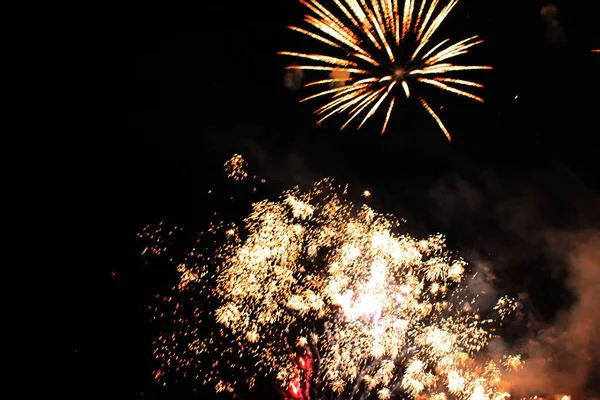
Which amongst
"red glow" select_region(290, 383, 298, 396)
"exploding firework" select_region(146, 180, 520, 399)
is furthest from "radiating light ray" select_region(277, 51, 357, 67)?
"red glow" select_region(290, 383, 298, 396)

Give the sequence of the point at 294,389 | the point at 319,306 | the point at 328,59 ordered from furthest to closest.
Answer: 1. the point at 294,389
2. the point at 319,306
3. the point at 328,59

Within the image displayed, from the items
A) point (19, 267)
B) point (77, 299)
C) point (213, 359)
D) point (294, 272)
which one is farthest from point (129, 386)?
point (294, 272)

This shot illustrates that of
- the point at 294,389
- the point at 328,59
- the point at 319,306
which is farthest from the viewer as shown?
the point at 294,389

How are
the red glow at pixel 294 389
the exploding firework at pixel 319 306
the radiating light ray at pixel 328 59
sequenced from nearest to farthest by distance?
1. the radiating light ray at pixel 328 59
2. the exploding firework at pixel 319 306
3. the red glow at pixel 294 389

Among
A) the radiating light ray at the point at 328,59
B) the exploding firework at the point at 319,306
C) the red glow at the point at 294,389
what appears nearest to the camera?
the radiating light ray at the point at 328,59

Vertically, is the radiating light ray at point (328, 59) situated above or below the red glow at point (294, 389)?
above

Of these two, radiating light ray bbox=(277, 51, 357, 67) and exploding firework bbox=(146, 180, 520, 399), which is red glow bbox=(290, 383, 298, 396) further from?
radiating light ray bbox=(277, 51, 357, 67)

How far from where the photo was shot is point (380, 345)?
12.4 metres

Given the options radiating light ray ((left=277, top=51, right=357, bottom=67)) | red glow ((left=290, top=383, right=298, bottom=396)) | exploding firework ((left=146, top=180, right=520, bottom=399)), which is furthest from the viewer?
red glow ((left=290, top=383, right=298, bottom=396))

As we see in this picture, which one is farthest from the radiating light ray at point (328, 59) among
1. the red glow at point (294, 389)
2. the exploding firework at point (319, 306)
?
the red glow at point (294, 389)


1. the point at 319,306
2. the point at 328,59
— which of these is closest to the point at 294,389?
the point at 319,306

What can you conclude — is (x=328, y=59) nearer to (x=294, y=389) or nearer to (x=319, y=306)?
(x=319, y=306)

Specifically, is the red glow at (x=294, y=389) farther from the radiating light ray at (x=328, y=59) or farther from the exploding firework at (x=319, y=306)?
the radiating light ray at (x=328, y=59)

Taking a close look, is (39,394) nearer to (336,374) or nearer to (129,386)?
(129,386)
